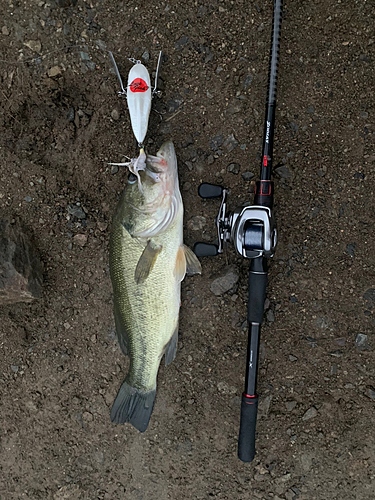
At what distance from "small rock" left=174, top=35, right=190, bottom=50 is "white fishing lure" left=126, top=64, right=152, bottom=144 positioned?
0.38m

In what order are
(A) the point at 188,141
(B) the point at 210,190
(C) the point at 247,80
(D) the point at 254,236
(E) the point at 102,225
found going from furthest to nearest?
(E) the point at 102,225, (A) the point at 188,141, (C) the point at 247,80, (B) the point at 210,190, (D) the point at 254,236

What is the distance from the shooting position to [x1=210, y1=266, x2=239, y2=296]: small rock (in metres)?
2.75

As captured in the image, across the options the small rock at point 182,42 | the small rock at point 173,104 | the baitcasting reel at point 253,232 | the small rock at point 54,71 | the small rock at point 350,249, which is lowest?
the small rock at point 350,249

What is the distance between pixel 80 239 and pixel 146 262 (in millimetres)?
804

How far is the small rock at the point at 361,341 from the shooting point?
2.64 meters

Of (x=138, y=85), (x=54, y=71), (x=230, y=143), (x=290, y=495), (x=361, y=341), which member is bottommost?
(x=290, y=495)

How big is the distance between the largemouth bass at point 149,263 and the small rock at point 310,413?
3.97 feet

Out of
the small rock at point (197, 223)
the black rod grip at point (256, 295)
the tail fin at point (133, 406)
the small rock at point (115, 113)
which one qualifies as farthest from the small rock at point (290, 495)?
the small rock at point (115, 113)

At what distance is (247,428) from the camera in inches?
99.1

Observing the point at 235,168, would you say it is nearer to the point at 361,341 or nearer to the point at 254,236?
the point at 254,236

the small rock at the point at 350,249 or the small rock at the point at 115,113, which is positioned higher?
the small rock at the point at 115,113

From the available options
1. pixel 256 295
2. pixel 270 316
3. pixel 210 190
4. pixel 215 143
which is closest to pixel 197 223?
pixel 210 190

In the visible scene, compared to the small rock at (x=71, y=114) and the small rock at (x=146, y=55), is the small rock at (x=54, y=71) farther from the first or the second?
the small rock at (x=146, y=55)

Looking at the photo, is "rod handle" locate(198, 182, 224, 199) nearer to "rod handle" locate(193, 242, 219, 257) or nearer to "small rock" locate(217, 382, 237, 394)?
"rod handle" locate(193, 242, 219, 257)
